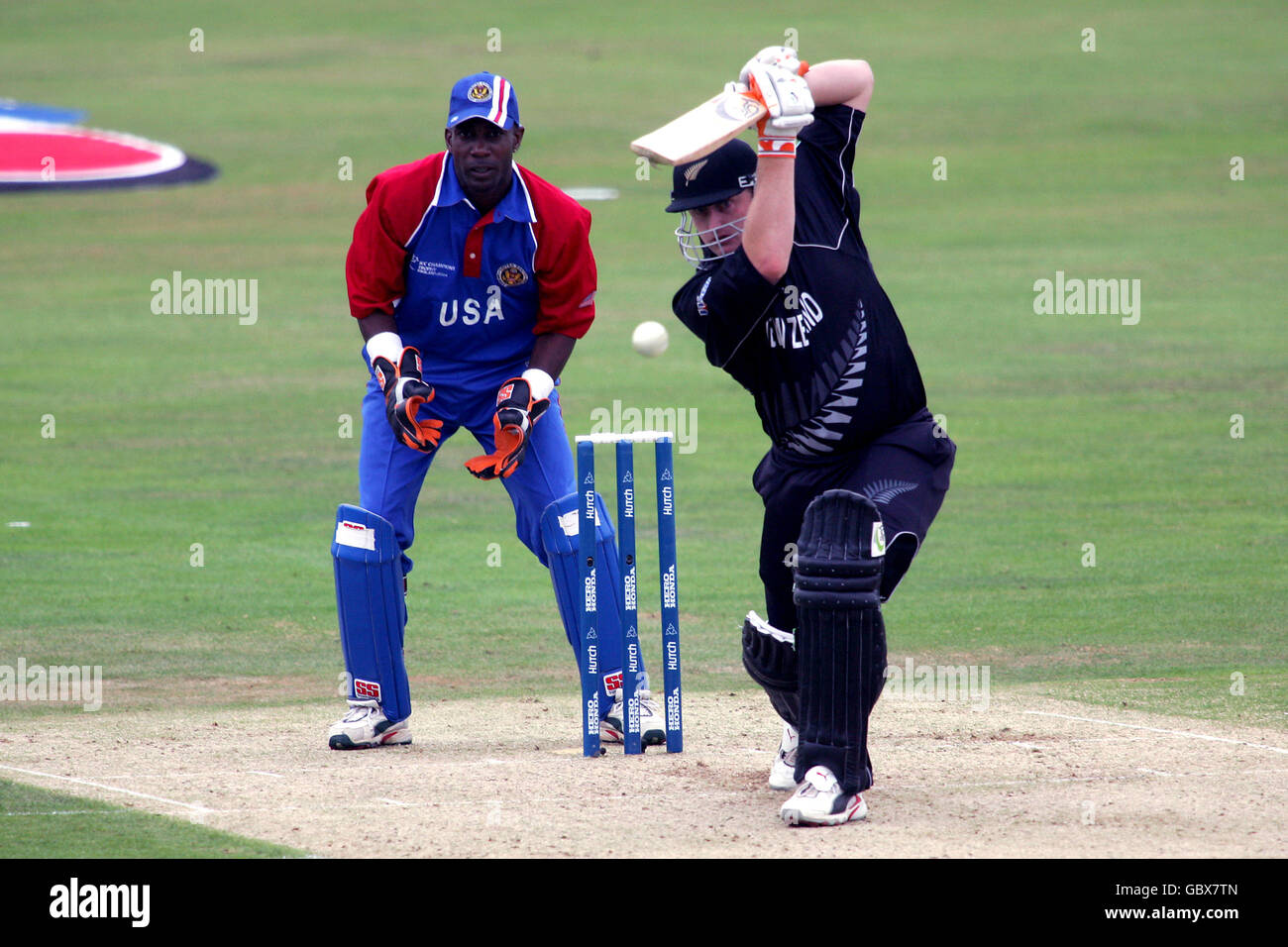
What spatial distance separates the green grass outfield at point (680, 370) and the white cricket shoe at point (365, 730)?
1.06 metres

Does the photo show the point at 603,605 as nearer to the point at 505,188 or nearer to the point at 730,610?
the point at 505,188

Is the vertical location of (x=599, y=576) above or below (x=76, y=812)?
above

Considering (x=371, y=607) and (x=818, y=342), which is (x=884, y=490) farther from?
(x=371, y=607)

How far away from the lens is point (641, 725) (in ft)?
20.8

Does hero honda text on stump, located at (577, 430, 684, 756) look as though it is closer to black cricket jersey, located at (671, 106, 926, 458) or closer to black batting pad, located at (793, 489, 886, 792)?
black cricket jersey, located at (671, 106, 926, 458)

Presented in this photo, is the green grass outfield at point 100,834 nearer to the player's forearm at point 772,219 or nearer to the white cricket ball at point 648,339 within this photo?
the player's forearm at point 772,219

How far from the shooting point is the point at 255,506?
11.4 m

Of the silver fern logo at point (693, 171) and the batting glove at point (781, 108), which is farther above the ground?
the batting glove at point (781, 108)

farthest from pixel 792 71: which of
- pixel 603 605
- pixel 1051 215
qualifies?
pixel 1051 215

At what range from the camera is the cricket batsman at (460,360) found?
6.30m

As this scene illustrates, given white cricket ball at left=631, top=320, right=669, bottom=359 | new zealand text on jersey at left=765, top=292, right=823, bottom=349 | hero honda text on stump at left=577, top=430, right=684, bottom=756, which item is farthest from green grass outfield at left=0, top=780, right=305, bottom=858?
white cricket ball at left=631, top=320, right=669, bottom=359

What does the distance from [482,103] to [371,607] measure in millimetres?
1804

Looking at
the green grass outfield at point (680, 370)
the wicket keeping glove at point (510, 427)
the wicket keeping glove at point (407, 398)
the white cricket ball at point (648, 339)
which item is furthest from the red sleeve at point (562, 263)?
the green grass outfield at point (680, 370)

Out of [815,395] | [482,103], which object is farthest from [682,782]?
[482,103]
